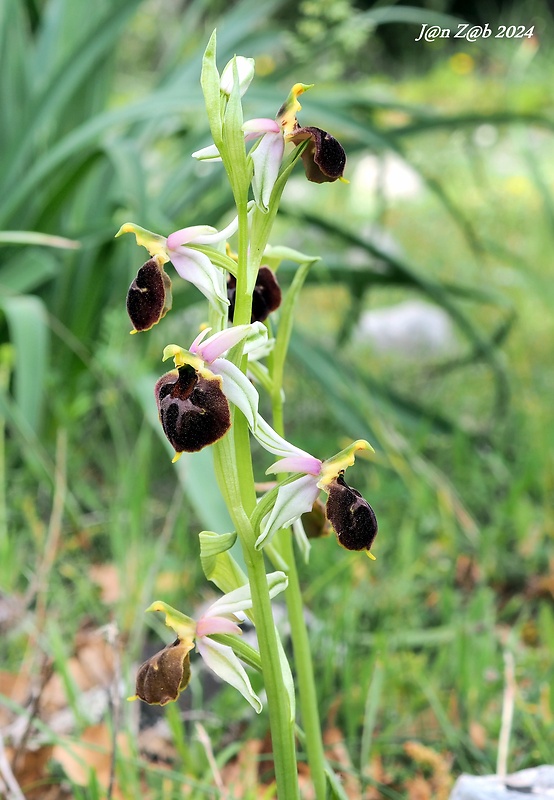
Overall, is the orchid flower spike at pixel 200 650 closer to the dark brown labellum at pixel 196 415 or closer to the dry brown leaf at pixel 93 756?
the dark brown labellum at pixel 196 415

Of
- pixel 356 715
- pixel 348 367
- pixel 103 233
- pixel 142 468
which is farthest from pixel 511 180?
pixel 356 715

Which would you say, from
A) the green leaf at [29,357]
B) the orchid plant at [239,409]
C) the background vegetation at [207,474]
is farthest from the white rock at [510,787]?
the green leaf at [29,357]

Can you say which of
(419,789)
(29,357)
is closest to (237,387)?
(419,789)

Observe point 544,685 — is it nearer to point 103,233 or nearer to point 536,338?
point 103,233

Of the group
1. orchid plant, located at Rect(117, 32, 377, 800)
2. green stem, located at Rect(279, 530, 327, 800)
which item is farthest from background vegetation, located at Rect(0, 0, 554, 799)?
orchid plant, located at Rect(117, 32, 377, 800)

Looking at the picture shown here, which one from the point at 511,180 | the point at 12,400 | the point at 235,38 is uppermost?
the point at 511,180

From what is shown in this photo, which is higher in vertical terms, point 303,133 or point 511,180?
point 511,180
